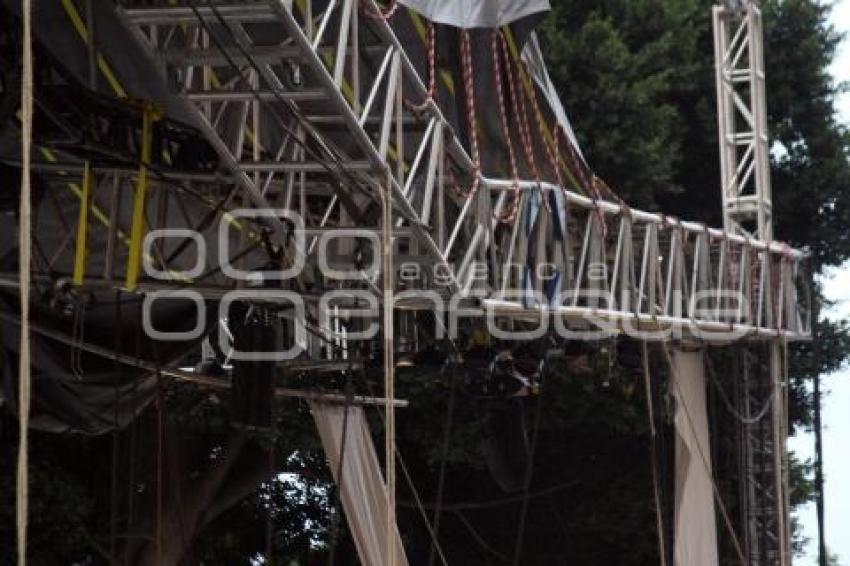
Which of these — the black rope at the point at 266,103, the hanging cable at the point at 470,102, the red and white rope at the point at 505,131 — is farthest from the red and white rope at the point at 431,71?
the black rope at the point at 266,103

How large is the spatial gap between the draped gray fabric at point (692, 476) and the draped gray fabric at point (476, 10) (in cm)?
586

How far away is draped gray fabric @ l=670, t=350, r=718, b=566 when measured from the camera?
13.8 metres

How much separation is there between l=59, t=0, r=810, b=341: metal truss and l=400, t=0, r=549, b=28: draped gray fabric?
232mm

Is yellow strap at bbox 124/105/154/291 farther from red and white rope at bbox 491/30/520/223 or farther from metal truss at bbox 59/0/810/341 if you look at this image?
red and white rope at bbox 491/30/520/223

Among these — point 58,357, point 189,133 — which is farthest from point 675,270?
point 189,133

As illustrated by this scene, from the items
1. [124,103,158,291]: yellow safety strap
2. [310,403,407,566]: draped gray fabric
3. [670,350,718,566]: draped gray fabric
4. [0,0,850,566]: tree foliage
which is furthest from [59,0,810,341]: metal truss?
[0,0,850,566]: tree foliage

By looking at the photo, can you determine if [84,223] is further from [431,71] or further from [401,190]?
[431,71]

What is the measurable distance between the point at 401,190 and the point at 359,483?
3860 mm

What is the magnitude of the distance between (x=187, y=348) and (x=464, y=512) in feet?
29.7

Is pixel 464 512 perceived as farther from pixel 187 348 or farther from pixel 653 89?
pixel 187 348

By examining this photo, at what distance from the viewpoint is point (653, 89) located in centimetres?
1778

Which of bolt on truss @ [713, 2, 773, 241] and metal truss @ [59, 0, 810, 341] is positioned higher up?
bolt on truss @ [713, 2, 773, 241]

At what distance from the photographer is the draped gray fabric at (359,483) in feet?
37.9

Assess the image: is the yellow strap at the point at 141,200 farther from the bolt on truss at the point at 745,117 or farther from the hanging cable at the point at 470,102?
the bolt on truss at the point at 745,117
